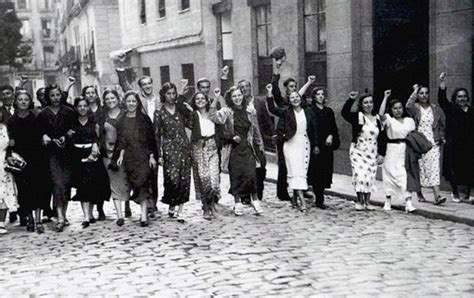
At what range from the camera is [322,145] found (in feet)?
30.4

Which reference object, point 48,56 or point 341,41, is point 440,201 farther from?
point 48,56

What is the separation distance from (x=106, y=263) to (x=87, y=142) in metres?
2.44

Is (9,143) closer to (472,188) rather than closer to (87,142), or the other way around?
(87,142)

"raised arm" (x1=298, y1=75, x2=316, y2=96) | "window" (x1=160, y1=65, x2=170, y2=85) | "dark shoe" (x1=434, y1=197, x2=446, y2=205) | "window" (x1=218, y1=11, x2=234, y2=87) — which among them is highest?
"window" (x1=218, y1=11, x2=234, y2=87)

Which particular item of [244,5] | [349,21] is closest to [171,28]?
[244,5]

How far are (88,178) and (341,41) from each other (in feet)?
19.7

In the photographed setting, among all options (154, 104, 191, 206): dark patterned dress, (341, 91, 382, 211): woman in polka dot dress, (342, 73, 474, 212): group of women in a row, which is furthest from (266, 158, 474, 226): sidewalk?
(154, 104, 191, 206): dark patterned dress

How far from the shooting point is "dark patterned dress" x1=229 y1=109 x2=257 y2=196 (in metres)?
9.04

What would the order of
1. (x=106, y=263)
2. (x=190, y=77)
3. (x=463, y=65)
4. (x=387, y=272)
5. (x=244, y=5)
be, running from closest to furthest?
(x=387, y=272) < (x=106, y=263) < (x=463, y=65) < (x=244, y=5) < (x=190, y=77)

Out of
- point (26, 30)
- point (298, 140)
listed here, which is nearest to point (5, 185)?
point (298, 140)

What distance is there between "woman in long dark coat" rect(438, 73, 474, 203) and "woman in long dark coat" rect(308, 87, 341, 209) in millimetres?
1592

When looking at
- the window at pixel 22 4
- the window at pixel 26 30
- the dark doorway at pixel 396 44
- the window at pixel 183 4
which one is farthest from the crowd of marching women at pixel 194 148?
the window at pixel 22 4

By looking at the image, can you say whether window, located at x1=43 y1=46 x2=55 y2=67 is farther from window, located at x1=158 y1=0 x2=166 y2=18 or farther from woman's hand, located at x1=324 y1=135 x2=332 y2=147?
woman's hand, located at x1=324 y1=135 x2=332 y2=147

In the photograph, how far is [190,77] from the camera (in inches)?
816
